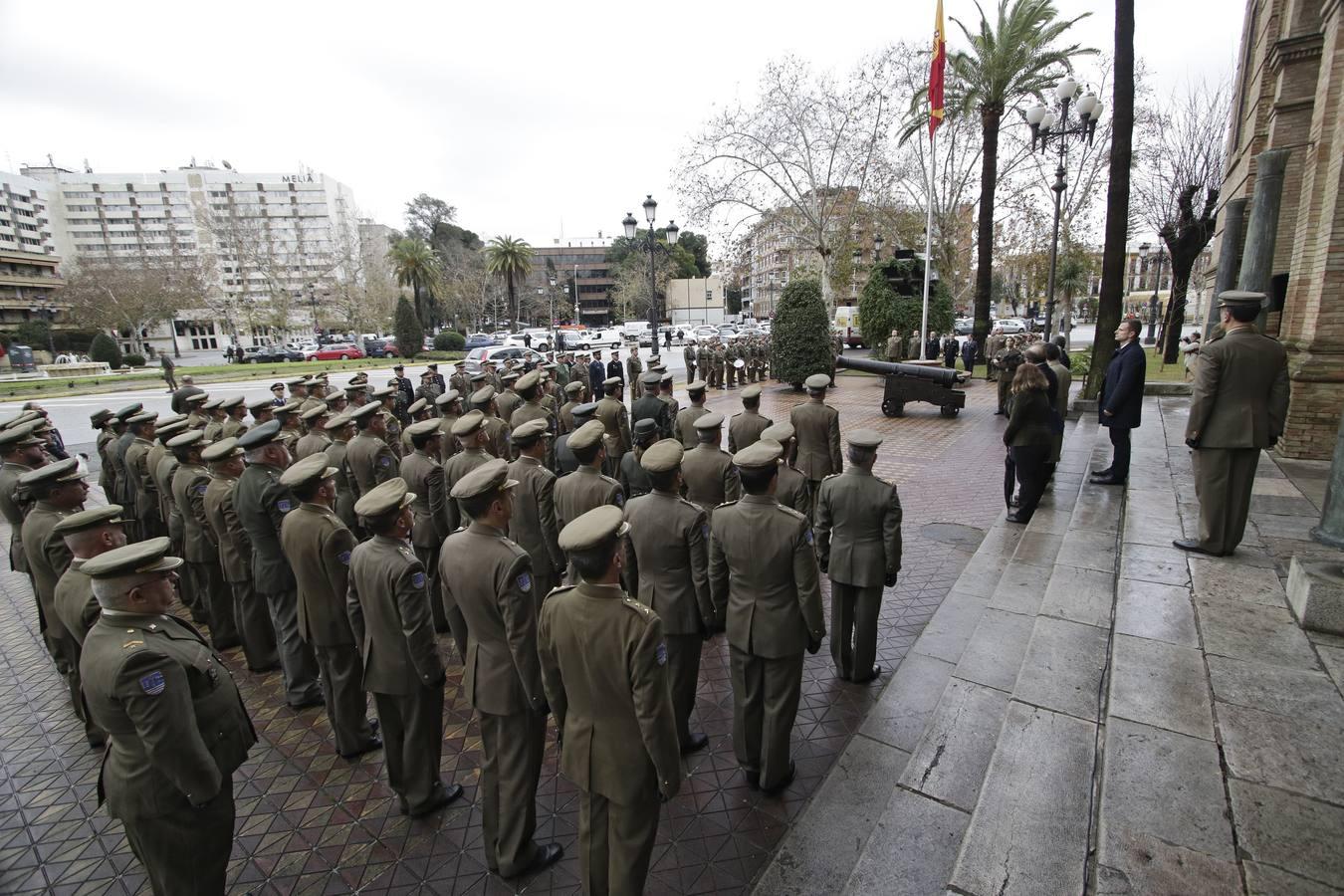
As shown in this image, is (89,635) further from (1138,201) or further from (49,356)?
(49,356)

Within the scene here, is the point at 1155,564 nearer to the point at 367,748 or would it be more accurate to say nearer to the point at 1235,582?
the point at 1235,582

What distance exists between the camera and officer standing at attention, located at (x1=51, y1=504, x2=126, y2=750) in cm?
307

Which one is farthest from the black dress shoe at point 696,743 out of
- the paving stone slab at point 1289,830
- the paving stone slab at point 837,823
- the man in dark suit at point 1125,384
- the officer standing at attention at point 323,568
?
the man in dark suit at point 1125,384

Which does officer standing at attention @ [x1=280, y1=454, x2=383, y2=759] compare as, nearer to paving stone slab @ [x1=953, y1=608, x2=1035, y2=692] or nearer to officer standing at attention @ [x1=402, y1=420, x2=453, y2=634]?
officer standing at attention @ [x1=402, y1=420, x2=453, y2=634]

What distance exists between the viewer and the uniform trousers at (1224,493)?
486 cm

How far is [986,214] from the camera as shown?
24.1 meters

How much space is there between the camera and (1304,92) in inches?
391

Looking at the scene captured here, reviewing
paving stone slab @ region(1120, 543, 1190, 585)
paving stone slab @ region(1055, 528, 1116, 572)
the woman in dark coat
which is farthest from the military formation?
the woman in dark coat

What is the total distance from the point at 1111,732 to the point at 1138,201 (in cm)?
3184

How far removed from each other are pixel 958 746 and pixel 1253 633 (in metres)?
2.01

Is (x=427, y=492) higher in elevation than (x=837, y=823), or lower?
higher

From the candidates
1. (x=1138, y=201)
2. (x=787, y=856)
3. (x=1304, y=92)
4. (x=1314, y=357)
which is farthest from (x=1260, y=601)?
(x=1138, y=201)

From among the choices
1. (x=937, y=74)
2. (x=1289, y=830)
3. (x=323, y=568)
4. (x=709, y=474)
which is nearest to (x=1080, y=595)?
(x=1289, y=830)

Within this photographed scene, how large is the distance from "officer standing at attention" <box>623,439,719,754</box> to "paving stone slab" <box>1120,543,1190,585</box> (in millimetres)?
3586
